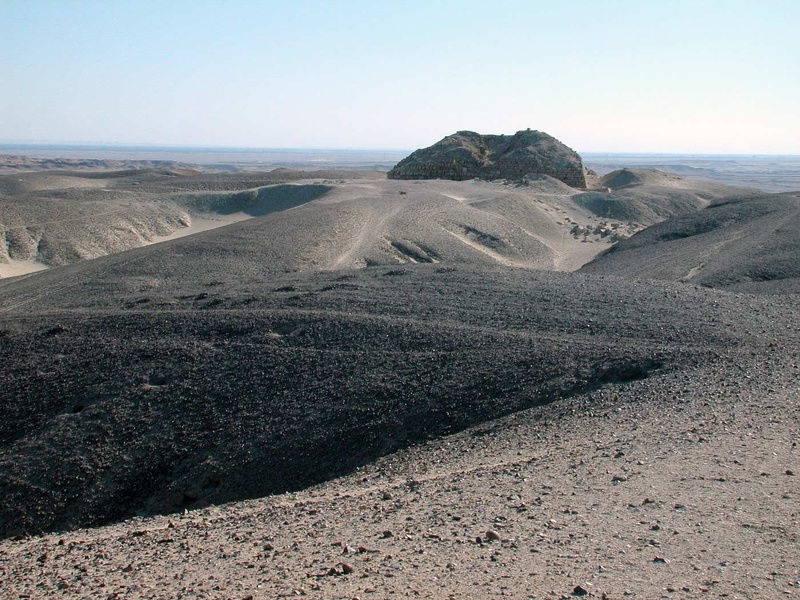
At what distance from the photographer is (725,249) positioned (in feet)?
74.6

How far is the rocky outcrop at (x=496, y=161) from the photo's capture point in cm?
4628

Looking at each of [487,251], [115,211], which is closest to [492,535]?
[487,251]

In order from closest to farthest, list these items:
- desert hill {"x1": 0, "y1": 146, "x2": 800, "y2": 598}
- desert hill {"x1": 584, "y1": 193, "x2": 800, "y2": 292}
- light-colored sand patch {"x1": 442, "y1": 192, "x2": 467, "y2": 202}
Result: desert hill {"x1": 0, "y1": 146, "x2": 800, "y2": 598}
desert hill {"x1": 584, "y1": 193, "x2": 800, "y2": 292}
light-colored sand patch {"x1": 442, "y1": 192, "x2": 467, "y2": 202}

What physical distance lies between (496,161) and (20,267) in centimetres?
2797

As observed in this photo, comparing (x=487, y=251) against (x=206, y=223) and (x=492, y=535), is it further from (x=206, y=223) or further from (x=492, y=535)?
(x=492, y=535)

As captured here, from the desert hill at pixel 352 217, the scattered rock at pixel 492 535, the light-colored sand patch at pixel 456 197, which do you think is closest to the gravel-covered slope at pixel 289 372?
the scattered rock at pixel 492 535

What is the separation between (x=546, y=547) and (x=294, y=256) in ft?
60.2

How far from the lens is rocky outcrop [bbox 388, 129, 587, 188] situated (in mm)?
46281

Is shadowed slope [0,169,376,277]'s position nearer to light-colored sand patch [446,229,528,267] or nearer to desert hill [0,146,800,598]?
light-colored sand patch [446,229,528,267]

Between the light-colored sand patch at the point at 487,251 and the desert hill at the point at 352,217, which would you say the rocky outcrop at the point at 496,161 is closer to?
the desert hill at the point at 352,217

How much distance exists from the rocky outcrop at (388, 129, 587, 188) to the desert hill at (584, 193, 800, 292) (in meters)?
15.1

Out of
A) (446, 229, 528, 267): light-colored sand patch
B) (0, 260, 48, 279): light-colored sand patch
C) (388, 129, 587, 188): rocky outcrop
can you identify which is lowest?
(0, 260, 48, 279): light-colored sand patch

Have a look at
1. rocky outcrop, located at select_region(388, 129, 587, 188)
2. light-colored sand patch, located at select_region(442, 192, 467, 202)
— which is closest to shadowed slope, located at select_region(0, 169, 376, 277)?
light-colored sand patch, located at select_region(442, 192, 467, 202)

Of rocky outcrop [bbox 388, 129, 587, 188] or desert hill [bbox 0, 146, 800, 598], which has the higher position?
rocky outcrop [bbox 388, 129, 587, 188]
